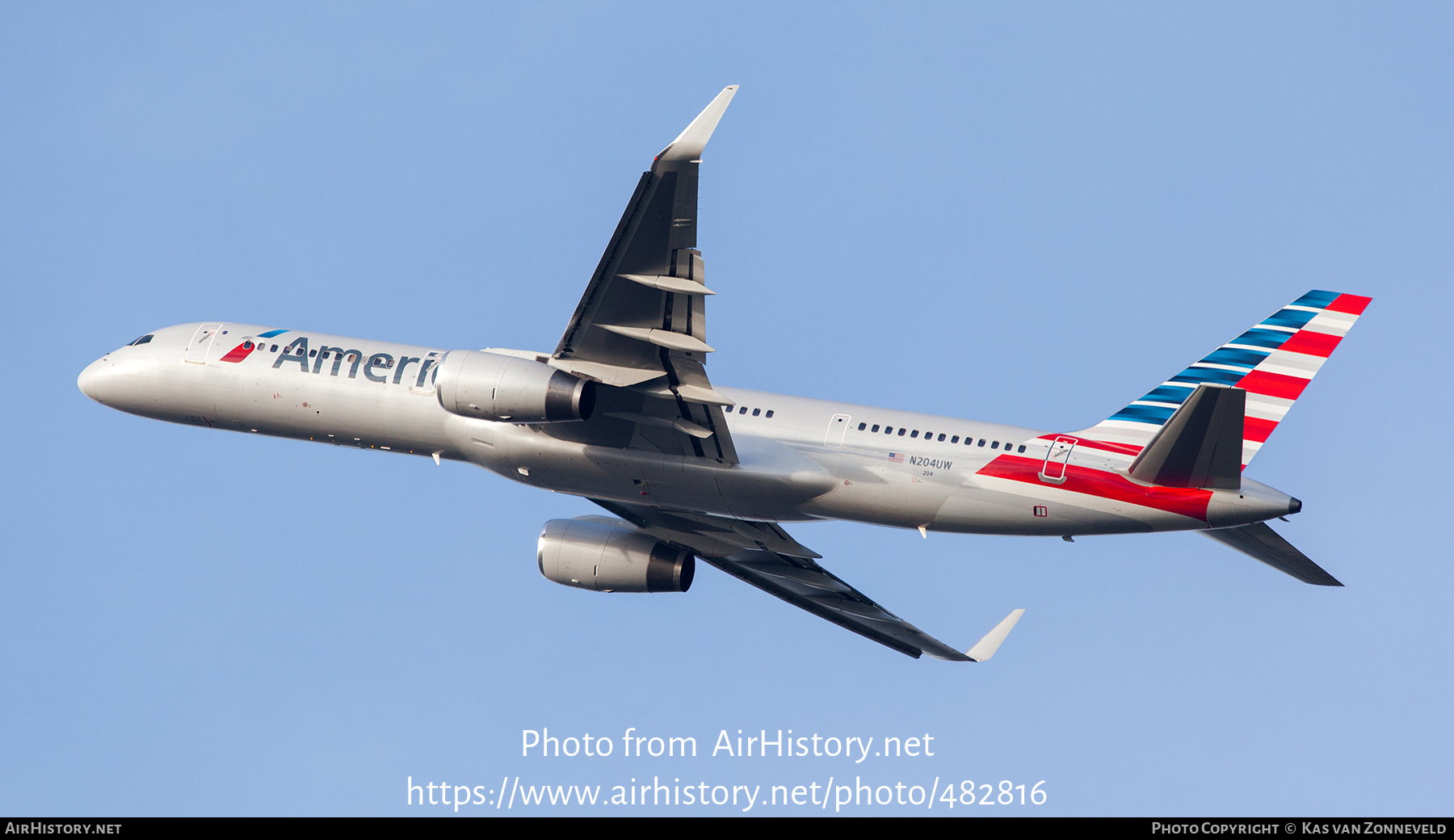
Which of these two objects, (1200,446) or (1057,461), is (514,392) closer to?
(1057,461)

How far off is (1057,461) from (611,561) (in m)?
12.3

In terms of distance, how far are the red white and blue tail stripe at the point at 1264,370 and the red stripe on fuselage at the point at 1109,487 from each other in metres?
1.39

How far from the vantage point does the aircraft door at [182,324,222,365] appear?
122 feet

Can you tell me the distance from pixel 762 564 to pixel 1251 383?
1412cm

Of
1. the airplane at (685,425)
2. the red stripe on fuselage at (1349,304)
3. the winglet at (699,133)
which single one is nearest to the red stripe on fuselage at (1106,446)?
the airplane at (685,425)

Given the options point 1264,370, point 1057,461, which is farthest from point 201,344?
point 1264,370

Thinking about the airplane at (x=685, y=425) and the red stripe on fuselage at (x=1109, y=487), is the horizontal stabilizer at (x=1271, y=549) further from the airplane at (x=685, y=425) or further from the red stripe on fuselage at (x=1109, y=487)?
the red stripe on fuselage at (x=1109, y=487)

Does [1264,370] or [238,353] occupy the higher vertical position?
[1264,370]

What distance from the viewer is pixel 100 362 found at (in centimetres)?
3859

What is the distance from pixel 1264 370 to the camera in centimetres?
3256

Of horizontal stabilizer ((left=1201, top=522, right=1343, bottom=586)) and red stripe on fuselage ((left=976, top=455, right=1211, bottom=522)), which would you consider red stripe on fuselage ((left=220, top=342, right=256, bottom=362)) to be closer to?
red stripe on fuselage ((left=976, top=455, right=1211, bottom=522))

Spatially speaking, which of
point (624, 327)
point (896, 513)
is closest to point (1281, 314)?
point (896, 513)

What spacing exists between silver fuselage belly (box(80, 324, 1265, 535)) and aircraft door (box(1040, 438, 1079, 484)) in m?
0.14

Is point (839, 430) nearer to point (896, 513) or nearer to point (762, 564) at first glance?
point (896, 513)
